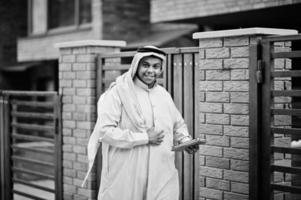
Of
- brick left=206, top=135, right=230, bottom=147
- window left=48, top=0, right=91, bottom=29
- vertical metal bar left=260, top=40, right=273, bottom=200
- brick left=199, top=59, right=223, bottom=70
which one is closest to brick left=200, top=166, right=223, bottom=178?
brick left=206, top=135, right=230, bottom=147

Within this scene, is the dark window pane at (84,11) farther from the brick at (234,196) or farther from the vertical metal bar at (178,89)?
the brick at (234,196)

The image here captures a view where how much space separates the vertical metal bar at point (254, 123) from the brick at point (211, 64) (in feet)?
1.25

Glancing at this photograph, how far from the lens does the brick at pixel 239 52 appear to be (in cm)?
499

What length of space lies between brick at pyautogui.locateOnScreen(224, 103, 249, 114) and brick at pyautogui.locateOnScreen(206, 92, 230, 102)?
6cm

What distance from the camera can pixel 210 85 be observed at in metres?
5.37

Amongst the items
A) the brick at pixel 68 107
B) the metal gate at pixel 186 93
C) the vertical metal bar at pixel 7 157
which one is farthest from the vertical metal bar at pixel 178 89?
the vertical metal bar at pixel 7 157

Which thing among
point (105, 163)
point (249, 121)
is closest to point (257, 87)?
point (249, 121)

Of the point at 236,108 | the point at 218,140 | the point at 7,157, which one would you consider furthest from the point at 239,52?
the point at 7,157

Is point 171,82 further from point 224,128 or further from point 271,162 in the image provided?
point 271,162

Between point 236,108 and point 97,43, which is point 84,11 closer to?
point 97,43

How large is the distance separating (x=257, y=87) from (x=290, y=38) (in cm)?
52

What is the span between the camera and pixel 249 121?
4.97 meters

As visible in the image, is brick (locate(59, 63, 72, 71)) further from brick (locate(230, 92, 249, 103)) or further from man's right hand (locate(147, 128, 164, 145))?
man's right hand (locate(147, 128, 164, 145))

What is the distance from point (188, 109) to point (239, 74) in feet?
2.99
